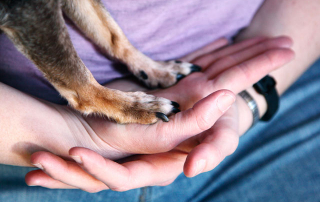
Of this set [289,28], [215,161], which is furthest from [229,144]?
[289,28]

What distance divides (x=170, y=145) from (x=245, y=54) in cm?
80

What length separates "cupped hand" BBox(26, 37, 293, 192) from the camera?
2.91ft

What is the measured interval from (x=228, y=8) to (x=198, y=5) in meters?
0.22

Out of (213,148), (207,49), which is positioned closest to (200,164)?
(213,148)

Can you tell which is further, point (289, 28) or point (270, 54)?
point (289, 28)

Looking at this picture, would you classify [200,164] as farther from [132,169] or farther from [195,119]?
[132,169]

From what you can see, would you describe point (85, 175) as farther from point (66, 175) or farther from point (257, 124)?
point (257, 124)

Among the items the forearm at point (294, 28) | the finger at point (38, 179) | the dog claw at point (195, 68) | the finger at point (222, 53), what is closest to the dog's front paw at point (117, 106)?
the finger at point (38, 179)

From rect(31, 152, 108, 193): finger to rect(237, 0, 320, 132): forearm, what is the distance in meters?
1.31

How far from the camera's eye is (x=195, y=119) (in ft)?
3.01

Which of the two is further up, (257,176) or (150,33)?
(150,33)

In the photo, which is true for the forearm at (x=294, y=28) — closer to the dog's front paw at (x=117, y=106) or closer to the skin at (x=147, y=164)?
the skin at (x=147, y=164)

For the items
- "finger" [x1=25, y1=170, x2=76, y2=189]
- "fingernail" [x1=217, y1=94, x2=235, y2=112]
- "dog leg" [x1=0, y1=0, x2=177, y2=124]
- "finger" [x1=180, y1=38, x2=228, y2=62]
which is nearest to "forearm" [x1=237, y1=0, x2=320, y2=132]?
"finger" [x1=180, y1=38, x2=228, y2=62]

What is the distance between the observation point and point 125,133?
105 centimetres
